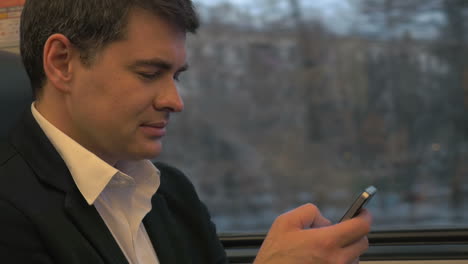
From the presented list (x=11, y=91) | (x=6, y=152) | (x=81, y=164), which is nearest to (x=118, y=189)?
(x=81, y=164)

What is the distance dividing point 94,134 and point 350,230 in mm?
553

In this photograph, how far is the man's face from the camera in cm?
97

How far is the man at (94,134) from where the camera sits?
2.92ft

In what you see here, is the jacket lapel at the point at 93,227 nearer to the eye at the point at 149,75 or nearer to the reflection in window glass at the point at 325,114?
the eye at the point at 149,75

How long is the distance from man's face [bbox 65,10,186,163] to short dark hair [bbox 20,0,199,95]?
2 centimetres

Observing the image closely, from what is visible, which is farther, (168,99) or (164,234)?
(164,234)

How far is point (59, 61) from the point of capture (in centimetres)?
99

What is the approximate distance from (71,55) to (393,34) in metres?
1.96

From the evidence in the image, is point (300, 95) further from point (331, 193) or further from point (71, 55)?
point (71, 55)

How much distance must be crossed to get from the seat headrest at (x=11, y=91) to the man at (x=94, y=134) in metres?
0.12

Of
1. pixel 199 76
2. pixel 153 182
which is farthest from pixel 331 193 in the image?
pixel 153 182

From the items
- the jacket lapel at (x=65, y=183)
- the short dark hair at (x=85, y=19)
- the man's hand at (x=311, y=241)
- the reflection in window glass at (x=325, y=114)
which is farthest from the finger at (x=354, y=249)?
the reflection in window glass at (x=325, y=114)

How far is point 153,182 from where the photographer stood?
3.96 feet

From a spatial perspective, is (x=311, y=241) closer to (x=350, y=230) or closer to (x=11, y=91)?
(x=350, y=230)
